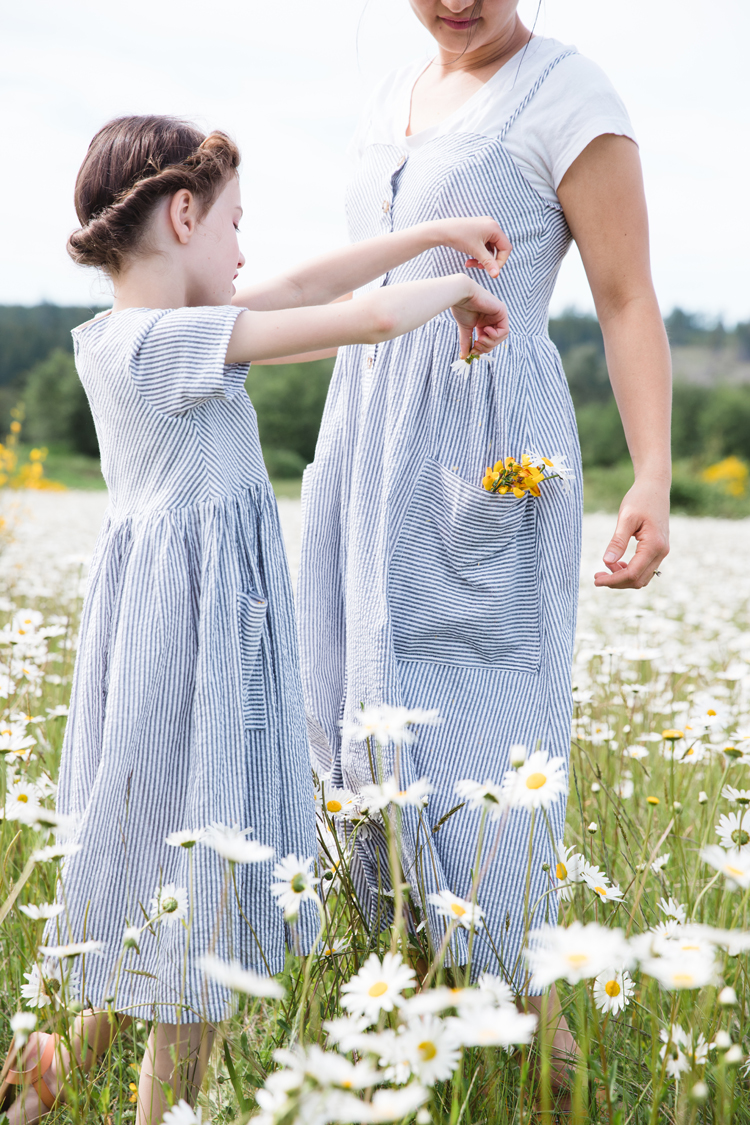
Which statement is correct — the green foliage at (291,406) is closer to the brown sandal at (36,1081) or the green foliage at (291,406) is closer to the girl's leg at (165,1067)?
the brown sandal at (36,1081)

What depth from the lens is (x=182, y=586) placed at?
1.41 m

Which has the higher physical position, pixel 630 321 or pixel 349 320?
pixel 630 321

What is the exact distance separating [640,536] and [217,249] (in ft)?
2.83

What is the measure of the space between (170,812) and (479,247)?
3.31 ft

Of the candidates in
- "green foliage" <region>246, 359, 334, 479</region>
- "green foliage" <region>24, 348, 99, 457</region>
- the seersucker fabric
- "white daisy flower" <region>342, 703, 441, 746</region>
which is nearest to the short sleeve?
the seersucker fabric

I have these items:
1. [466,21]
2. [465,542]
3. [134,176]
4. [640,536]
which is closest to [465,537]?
[465,542]

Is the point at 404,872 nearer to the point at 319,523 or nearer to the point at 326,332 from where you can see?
the point at 319,523

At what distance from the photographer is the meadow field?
26.6 inches

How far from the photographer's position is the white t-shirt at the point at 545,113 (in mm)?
1528

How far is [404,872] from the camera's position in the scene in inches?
61.2

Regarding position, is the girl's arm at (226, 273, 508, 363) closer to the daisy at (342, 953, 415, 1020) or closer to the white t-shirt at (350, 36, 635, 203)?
the white t-shirt at (350, 36, 635, 203)

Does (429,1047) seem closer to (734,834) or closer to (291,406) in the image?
(734,834)

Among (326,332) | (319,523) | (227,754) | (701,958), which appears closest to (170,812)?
(227,754)

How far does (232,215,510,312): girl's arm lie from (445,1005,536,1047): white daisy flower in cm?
110
